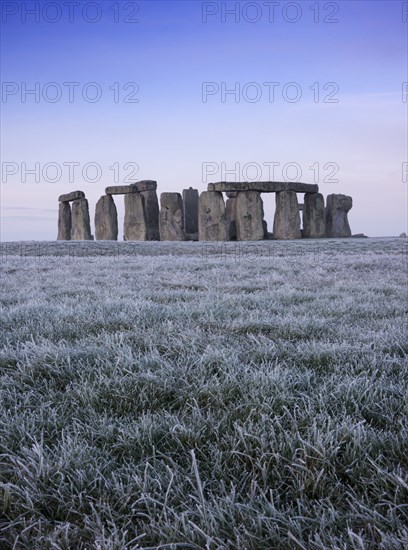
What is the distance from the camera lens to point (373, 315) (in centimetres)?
406

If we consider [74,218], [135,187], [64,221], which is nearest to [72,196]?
[74,218]

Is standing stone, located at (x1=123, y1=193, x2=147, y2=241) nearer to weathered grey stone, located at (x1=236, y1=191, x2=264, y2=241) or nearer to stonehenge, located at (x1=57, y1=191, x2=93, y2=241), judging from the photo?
stonehenge, located at (x1=57, y1=191, x2=93, y2=241)

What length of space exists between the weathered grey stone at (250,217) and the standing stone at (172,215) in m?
2.60

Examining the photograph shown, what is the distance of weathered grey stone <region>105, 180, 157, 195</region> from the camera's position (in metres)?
22.2

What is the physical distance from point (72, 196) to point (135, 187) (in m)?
4.27

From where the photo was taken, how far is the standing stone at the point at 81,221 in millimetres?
23656

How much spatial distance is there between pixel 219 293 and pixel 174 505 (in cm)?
386

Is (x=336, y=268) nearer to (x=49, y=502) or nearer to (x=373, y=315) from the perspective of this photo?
(x=373, y=315)

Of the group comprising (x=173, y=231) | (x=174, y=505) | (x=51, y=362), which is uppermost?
(x=173, y=231)

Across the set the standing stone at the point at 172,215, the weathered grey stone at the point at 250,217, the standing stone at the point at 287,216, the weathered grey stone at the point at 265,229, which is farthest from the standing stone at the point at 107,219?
the standing stone at the point at 287,216

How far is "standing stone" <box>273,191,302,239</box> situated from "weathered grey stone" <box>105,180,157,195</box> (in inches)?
232

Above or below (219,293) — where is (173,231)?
above

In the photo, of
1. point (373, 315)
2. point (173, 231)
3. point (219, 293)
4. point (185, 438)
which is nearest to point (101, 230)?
point (173, 231)

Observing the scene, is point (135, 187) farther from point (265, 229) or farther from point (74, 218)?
point (265, 229)
